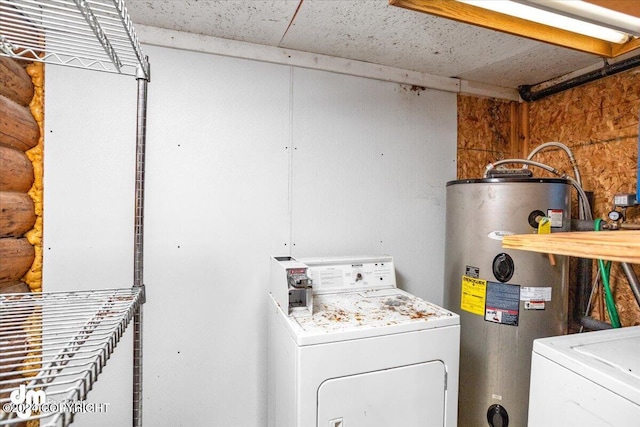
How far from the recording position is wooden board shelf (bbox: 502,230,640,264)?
2.24 feet

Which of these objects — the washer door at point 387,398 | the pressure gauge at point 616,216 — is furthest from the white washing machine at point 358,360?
the pressure gauge at point 616,216

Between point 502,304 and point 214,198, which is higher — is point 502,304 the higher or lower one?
the lower one

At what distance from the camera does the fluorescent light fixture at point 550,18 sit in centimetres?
87

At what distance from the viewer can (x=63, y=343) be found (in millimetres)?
769

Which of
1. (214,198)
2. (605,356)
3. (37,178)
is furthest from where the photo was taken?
(214,198)

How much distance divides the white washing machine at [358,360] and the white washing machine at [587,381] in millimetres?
335

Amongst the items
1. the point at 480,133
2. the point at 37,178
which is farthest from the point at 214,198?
the point at 480,133

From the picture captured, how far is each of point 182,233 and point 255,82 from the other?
92 centimetres

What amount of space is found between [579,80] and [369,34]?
1.36 metres

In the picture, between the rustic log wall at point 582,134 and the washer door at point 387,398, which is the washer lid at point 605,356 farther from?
the rustic log wall at point 582,134

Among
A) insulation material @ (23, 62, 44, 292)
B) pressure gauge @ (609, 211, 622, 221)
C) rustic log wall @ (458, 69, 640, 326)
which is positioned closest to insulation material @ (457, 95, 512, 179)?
rustic log wall @ (458, 69, 640, 326)

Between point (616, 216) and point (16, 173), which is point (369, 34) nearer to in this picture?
point (616, 216)

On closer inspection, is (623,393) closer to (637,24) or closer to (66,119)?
(637,24)

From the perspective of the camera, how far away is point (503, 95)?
231 cm
